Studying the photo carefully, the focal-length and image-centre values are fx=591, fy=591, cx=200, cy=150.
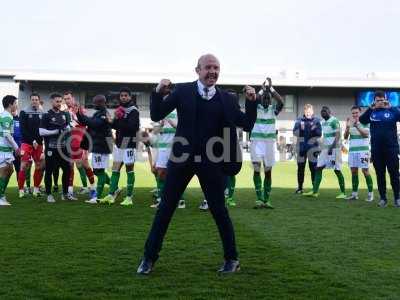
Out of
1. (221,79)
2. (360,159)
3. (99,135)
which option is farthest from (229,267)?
(221,79)

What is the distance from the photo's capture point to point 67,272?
548cm

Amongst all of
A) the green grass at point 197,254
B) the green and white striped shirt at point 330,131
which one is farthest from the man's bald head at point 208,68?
the green and white striped shirt at point 330,131

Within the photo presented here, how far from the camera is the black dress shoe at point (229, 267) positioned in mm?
5546

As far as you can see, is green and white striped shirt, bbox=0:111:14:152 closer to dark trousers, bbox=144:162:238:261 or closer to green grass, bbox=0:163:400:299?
green grass, bbox=0:163:400:299

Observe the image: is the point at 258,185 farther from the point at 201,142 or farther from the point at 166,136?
the point at 201,142

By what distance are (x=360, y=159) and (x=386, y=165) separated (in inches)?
64.5

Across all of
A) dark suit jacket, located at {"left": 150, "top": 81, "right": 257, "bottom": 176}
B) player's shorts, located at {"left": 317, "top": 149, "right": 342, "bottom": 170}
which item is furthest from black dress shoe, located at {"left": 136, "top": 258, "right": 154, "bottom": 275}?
player's shorts, located at {"left": 317, "top": 149, "right": 342, "bottom": 170}

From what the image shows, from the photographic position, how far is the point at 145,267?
5.51 m

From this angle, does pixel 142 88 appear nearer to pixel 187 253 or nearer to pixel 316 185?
pixel 316 185

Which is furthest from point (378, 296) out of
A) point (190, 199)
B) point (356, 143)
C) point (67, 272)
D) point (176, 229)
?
point (356, 143)

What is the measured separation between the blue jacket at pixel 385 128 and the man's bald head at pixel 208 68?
7033mm

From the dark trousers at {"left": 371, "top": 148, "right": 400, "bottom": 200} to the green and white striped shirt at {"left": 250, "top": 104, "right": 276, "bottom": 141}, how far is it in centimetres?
220

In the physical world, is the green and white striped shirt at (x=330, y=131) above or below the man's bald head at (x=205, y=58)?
below

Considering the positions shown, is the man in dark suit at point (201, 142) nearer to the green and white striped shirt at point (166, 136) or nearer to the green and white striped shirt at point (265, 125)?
the green and white striped shirt at point (166, 136)
